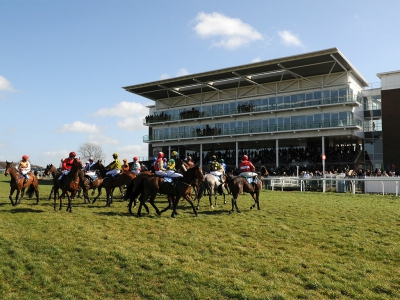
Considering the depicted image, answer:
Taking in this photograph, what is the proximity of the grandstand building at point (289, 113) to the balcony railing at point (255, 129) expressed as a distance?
0.08 m

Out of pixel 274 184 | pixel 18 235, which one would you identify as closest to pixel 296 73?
pixel 274 184

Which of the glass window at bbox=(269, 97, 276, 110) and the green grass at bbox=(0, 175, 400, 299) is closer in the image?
the green grass at bbox=(0, 175, 400, 299)

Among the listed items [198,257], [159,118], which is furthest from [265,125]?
[198,257]

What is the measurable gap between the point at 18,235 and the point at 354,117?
104 feet

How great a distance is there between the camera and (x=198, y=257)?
20.9 ft

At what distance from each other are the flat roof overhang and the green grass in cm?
2434

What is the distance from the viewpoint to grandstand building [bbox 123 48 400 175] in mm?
32812

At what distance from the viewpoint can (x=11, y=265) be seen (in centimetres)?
624

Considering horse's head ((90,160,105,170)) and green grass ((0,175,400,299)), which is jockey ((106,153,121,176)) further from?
green grass ((0,175,400,299))

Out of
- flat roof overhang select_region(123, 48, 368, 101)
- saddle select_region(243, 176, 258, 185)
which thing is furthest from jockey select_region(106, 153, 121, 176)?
flat roof overhang select_region(123, 48, 368, 101)

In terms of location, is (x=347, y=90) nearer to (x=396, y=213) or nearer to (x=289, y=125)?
(x=289, y=125)

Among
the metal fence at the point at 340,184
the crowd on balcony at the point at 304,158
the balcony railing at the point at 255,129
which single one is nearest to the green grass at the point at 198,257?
the metal fence at the point at 340,184

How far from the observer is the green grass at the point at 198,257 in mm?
5148

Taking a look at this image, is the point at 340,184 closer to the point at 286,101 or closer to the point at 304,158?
the point at 304,158
